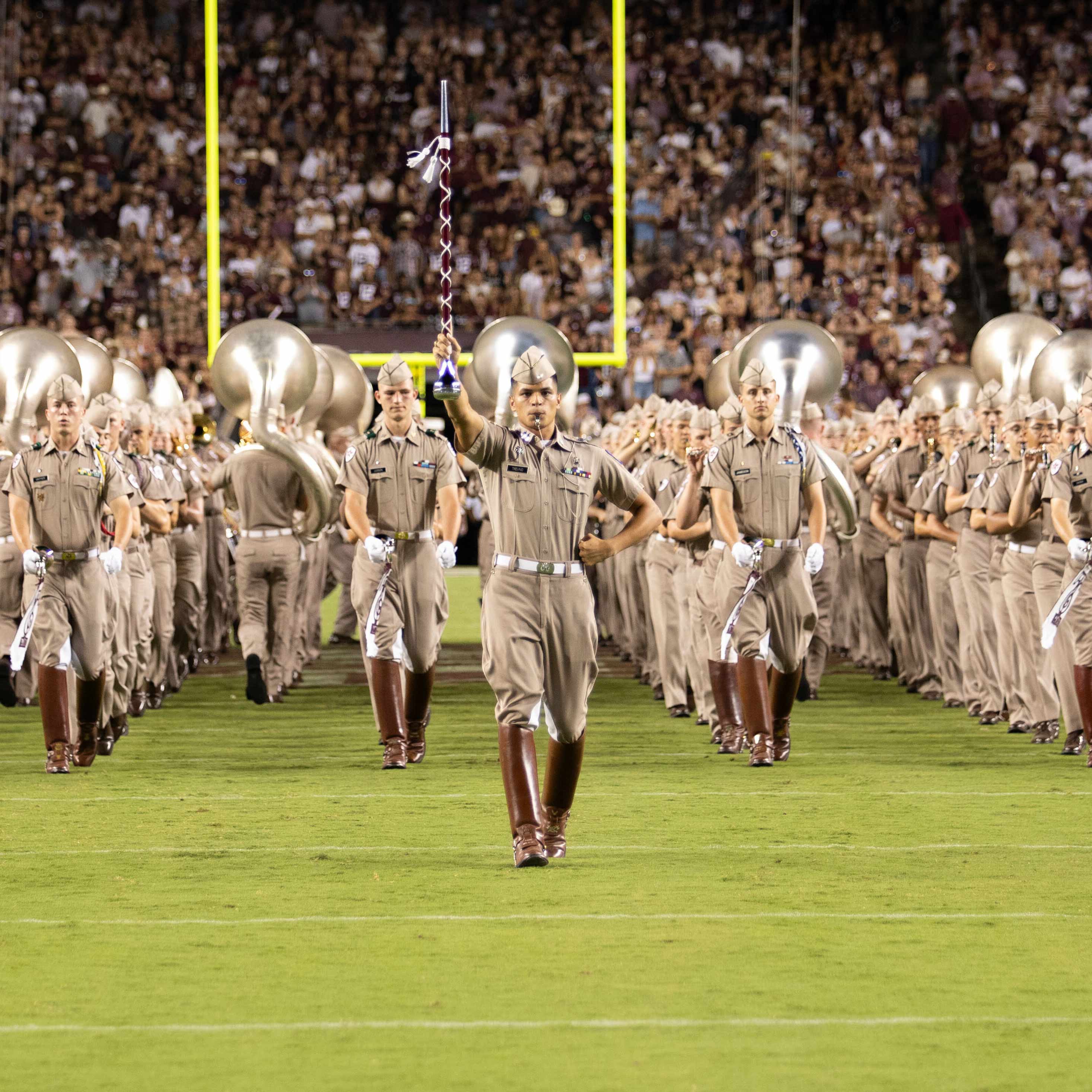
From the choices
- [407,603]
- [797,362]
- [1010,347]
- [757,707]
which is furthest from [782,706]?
[1010,347]

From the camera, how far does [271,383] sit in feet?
47.0

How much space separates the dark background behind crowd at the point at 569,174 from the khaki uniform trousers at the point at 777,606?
38.3ft

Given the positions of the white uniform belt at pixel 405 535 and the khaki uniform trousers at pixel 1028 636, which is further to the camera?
the khaki uniform trousers at pixel 1028 636

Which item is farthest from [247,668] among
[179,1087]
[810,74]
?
[810,74]

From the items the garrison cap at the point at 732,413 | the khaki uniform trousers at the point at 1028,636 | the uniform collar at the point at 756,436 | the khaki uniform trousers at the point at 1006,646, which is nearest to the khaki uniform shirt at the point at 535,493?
the uniform collar at the point at 756,436

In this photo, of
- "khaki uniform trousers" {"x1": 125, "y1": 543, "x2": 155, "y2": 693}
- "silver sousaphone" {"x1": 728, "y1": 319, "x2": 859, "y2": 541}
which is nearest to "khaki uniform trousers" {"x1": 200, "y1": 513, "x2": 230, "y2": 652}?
"khaki uniform trousers" {"x1": 125, "y1": 543, "x2": 155, "y2": 693}

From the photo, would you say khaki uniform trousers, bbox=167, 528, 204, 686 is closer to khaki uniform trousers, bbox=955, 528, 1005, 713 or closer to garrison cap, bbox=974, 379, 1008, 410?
khaki uniform trousers, bbox=955, 528, 1005, 713

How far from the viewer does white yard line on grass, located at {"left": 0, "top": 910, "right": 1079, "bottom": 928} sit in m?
6.94

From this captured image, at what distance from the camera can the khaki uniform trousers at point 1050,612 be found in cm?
1123

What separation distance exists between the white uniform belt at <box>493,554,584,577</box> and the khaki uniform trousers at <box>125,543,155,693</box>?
480 cm

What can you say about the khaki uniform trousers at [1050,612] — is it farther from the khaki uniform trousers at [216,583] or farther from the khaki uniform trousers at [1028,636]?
the khaki uniform trousers at [216,583]

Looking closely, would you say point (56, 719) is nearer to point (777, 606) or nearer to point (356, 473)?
point (356, 473)

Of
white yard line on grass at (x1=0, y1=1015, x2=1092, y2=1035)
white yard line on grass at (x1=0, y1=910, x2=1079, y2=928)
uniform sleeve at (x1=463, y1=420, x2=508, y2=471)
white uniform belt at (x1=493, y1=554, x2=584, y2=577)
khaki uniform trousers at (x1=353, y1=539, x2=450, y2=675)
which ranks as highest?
uniform sleeve at (x1=463, y1=420, x2=508, y2=471)

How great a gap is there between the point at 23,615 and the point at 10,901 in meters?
3.30
